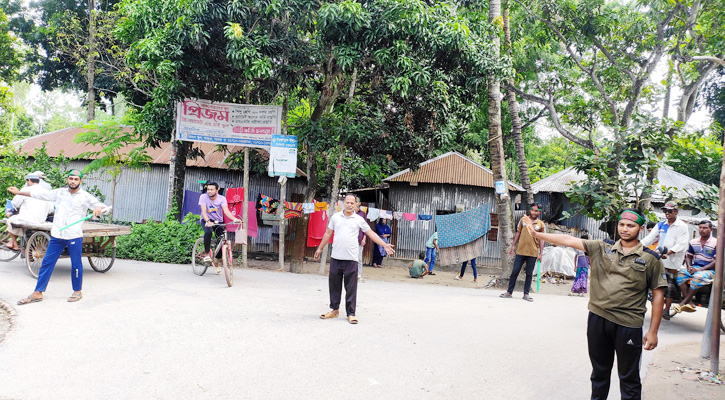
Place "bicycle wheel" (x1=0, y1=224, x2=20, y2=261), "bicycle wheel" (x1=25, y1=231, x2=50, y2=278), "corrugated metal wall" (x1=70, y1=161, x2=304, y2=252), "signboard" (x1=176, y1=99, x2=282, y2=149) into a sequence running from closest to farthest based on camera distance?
1. "bicycle wheel" (x1=25, y1=231, x2=50, y2=278)
2. "bicycle wheel" (x1=0, y1=224, x2=20, y2=261)
3. "signboard" (x1=176, y1=99, x2=282, y2=149)
4. "corrugated metal wall" (x1=70, y1=161, x2=304, y2=252)

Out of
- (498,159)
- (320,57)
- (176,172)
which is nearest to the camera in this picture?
(320,57)

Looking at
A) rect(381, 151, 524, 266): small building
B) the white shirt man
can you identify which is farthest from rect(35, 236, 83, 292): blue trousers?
rect(381, 151, 524, 266): small building

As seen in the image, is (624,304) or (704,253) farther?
(704,253)

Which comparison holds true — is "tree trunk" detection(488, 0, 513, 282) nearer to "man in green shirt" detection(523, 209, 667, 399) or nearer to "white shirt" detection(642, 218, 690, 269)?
"white shirt" detection(642, 218, 690, 269)

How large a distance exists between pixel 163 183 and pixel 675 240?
1580 cm

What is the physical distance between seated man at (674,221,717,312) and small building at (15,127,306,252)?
36.1ft

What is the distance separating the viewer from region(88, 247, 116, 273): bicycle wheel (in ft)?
30.6

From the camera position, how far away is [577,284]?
41.3 feet

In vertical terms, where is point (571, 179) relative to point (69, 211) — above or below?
above

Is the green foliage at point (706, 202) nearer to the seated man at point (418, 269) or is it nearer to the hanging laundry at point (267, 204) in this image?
the seated man at point (418, 269)

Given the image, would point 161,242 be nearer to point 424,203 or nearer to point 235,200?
point 235,200

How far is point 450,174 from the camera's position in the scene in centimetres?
1744

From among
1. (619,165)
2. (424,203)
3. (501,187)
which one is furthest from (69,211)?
(424,203)

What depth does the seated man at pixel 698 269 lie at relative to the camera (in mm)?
7621
